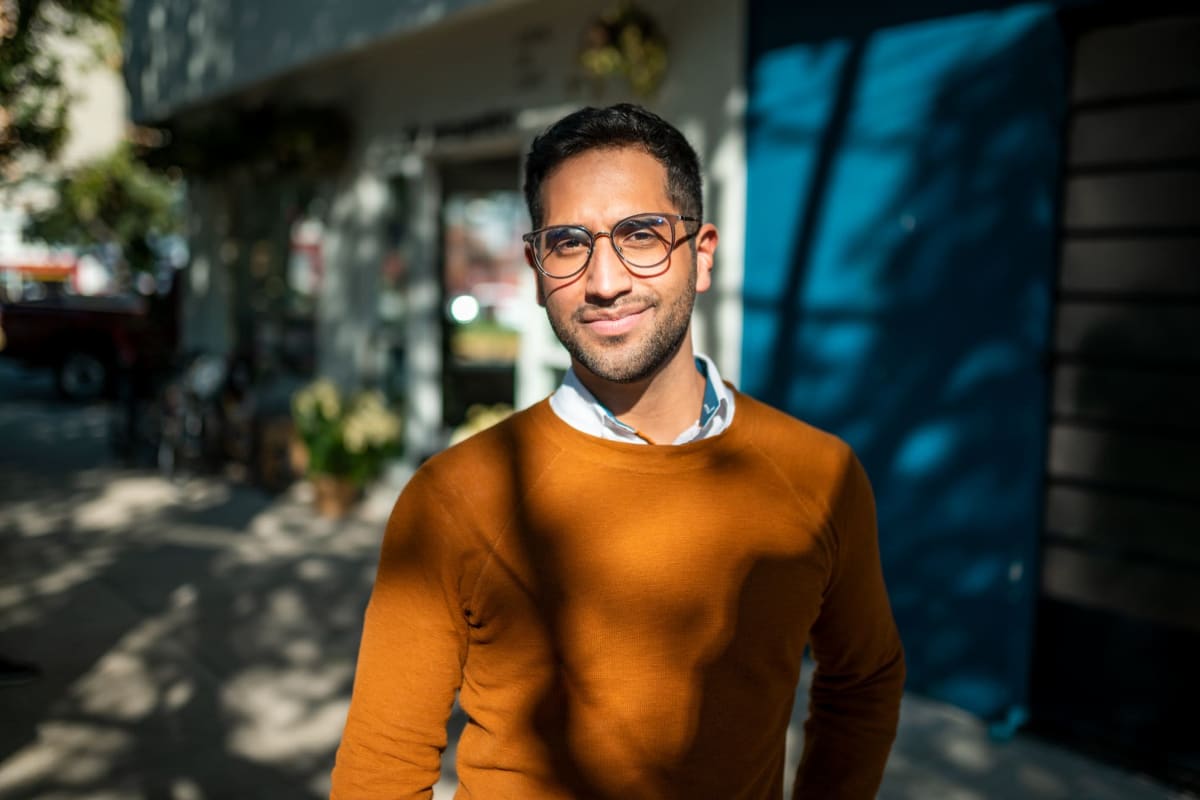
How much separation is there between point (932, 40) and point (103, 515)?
7.03 metres

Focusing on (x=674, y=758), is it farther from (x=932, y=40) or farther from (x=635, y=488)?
(x=932, y=40)

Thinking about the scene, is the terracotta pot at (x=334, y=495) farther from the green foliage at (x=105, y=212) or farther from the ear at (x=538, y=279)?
the green foliage at (x=105, y=212)

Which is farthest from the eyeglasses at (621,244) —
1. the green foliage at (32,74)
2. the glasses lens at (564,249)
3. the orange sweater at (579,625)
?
the green foliage at (32,74)

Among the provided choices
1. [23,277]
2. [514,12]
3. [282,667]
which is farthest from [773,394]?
[23,277]

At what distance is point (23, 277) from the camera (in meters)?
37.8

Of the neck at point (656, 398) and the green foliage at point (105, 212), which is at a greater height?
the green foliage at point (105, 212)

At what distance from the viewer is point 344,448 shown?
7.80 m

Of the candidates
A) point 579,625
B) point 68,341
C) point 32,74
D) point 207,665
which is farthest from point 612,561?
point 68,341

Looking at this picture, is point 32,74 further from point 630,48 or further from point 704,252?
point 704,252

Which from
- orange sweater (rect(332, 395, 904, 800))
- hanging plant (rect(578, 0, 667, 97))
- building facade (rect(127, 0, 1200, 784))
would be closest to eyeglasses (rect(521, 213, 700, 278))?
orange sweater (rect(332, 395, 904, 800))

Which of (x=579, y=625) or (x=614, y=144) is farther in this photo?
(x=614, y=144)

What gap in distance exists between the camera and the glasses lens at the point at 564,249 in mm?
1639

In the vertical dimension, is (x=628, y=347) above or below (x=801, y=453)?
above

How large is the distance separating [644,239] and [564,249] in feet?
0.46
